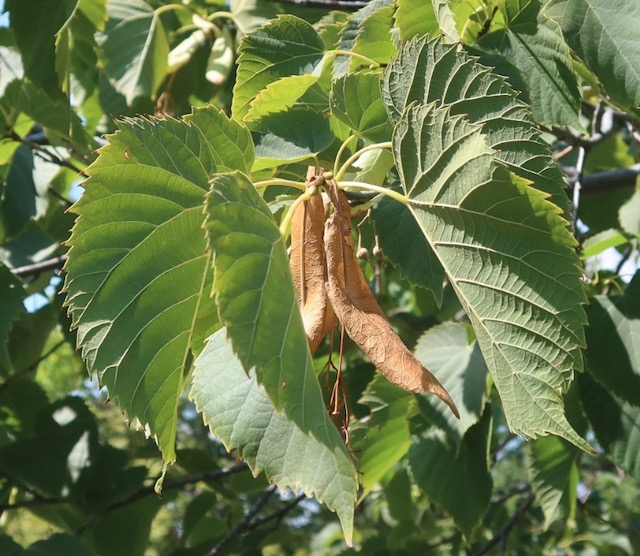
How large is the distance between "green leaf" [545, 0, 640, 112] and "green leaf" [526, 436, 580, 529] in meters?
0.81

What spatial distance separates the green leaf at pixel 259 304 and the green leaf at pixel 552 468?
1080 millimetres

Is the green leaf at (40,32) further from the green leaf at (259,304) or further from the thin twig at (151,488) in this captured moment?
the thin twig at (151,488)

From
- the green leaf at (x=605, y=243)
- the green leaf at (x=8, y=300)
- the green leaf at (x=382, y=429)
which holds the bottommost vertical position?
the green leaf at (x=382, y=429)

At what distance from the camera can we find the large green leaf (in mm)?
833

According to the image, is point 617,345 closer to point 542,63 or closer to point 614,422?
point 614,422

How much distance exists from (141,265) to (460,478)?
1.04 meters

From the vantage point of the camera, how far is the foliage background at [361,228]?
113 centimetres

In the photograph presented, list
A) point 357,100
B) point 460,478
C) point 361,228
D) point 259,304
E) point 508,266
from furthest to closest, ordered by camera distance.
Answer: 1. point 460,478
2. point 361,228
3. point 357,100
4. point 508,266
5. point 259,304

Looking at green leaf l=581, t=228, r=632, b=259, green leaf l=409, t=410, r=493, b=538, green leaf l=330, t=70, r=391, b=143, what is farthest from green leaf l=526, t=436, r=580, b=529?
green leaf l=330, t=70, r=391, b=143

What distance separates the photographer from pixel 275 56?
1252 millimetres

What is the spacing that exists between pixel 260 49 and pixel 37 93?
0.80 m

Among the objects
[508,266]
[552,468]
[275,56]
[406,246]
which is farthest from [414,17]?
[552,468]

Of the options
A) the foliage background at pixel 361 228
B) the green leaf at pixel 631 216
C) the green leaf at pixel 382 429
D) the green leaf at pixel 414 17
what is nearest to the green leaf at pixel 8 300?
the foliage background at pixel 361 228

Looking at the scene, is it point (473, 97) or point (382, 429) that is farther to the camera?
point (382, 429)
